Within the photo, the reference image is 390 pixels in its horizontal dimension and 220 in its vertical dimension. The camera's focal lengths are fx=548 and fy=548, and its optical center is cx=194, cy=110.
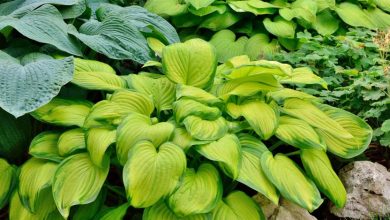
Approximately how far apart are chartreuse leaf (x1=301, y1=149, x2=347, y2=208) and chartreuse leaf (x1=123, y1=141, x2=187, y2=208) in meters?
0.50

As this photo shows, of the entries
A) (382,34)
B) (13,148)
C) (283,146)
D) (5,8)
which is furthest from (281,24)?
(13,148)

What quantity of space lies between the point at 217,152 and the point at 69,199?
0.52 meters

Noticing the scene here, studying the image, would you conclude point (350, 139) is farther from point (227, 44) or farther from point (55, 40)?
point (227, 44)

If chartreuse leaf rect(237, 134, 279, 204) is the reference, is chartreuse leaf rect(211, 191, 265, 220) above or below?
below

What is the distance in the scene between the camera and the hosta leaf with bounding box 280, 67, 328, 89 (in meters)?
2.18

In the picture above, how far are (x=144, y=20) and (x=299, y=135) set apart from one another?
4.15 feet

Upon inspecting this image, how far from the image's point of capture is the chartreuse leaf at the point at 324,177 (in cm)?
195

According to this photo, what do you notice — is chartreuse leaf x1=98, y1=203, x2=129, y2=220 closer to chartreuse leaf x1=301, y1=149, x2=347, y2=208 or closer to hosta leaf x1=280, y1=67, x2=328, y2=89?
chartreuse leaf x1=301, y1=149, x2=347, y2=208

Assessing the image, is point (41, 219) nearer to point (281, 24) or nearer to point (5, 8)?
point (5, 8)

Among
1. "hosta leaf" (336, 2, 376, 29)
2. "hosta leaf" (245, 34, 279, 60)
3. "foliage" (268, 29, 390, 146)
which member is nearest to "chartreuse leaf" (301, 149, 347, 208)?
"foliage" (268, 29, 390, 146)

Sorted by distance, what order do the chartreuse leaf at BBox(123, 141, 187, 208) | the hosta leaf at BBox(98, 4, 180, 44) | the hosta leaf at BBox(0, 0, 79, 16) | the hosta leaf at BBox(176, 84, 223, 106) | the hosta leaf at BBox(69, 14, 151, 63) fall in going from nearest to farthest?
1. the chartreuse leaf at BBox(123, 141, 187, 208)
2. the hosta leaf at BBox(176, 84, 223, 106)
3. the hosta leaf at BBox(69, 14, 151, 63)
4. the hosta leaf at BBox(0, 0, 79, 16)
5. the hosta leaf at BBox(98, 4, 180, 44)

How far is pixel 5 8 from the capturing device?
9.61 ft

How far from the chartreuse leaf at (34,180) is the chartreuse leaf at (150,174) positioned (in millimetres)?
369

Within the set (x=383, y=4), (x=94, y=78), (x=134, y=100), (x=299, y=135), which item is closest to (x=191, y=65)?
(x=134, y=100)
